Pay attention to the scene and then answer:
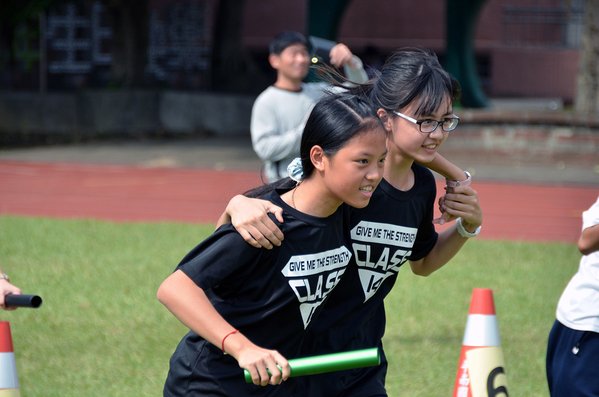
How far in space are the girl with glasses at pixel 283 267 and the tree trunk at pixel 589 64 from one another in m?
13.0

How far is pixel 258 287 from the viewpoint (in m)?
2.07

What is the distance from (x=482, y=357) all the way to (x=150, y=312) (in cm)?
285

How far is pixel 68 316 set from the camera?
4965 mm

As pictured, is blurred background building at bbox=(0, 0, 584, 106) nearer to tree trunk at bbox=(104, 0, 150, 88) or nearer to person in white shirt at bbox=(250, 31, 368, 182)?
tree trunk at bbox=(104, 0, 150, 88)

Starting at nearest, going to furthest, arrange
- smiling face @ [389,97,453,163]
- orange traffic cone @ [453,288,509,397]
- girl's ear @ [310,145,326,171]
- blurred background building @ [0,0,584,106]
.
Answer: girl's ear @ [310,145,326,171] → smiling face @ [389,97,453,163] → orange traffic cone @ [453,288,509,397] → blurred background building @ [0,0,584,106]

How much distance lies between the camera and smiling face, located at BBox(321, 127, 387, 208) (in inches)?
80.1

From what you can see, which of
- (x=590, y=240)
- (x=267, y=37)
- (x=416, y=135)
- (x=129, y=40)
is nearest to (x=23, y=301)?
(x=416, y=135)

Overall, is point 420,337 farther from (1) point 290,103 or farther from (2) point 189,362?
(2) point 189,362

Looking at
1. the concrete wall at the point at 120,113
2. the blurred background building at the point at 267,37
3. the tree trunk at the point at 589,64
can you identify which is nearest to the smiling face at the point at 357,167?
the tree trunk at the point at 589,64

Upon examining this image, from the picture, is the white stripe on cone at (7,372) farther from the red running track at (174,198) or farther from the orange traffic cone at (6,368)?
the red running track at (174,198)

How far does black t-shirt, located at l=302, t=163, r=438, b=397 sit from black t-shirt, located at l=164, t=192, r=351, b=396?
8.2 inches

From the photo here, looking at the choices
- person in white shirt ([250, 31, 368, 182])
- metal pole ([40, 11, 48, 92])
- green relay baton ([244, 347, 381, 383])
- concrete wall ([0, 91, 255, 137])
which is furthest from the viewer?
metal pole ([40, 11, 48, 92])

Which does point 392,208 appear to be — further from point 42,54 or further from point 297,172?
point 42,54

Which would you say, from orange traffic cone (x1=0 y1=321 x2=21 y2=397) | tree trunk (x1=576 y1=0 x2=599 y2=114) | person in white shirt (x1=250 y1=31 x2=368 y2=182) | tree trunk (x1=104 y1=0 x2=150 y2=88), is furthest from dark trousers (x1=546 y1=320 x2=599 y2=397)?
tree trunk (x1=104 y1=0 x2=150 y2=88)
